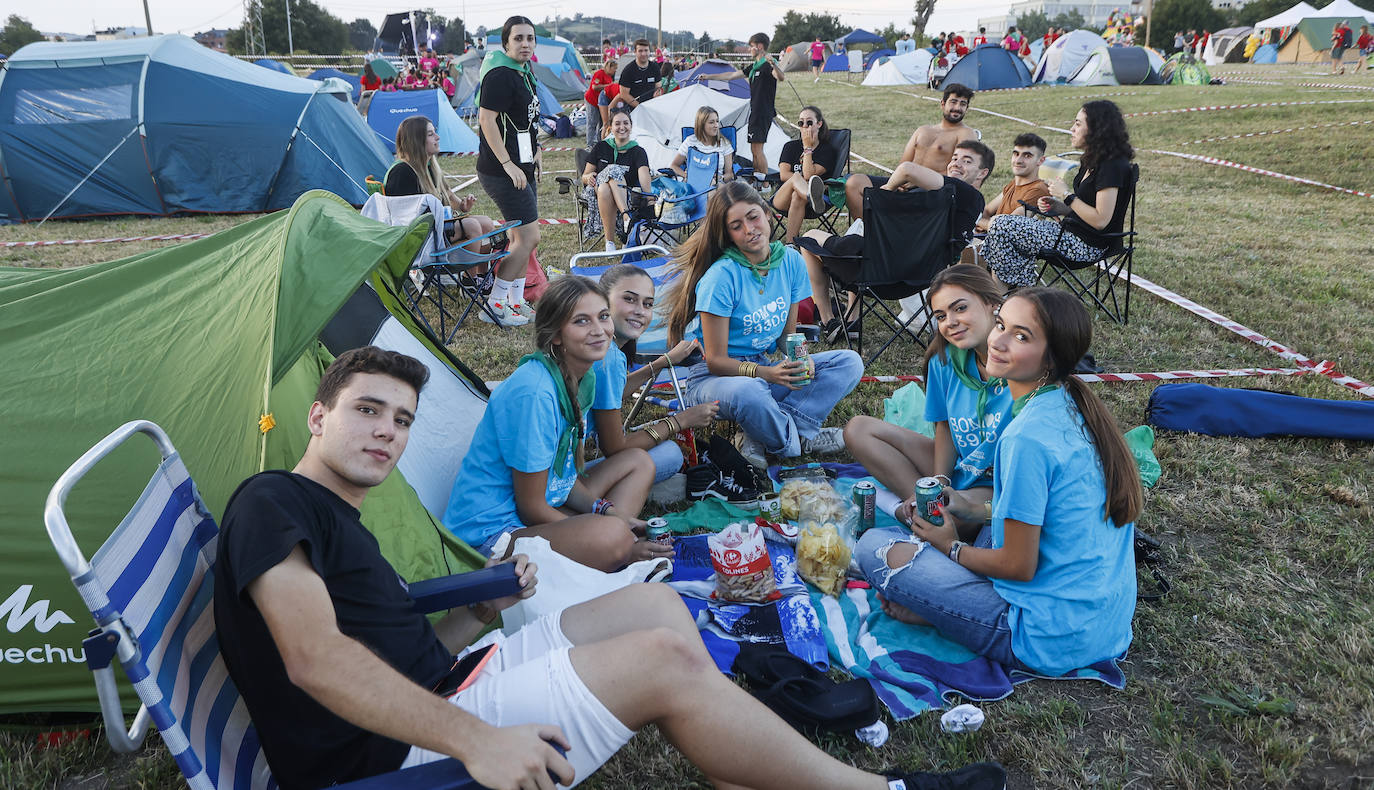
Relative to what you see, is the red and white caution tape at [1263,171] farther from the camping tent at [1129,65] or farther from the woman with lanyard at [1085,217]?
the camping tent at [1129,65]

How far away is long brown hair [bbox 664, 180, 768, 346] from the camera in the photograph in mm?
4113

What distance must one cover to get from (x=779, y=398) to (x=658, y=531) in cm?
104

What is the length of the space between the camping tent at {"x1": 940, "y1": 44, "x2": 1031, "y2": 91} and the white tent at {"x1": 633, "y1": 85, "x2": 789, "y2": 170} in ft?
46.1

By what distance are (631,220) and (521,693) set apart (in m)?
6.52

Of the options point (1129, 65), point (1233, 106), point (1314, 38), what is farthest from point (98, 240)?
point (1314, 38)

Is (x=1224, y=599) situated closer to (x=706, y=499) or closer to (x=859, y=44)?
(x=706, y=499)

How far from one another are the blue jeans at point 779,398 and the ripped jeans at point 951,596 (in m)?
1.14

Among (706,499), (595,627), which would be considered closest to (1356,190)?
(706,499)

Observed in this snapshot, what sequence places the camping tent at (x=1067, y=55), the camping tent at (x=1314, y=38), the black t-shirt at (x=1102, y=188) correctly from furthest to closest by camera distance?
the camping tent at (x=1314, y=38) < the camping tent at (x=1067, y=55) < the black t-shirt at (x=1102, y=188)

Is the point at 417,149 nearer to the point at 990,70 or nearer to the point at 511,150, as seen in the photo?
the point at 511,150

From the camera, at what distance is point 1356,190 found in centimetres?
994

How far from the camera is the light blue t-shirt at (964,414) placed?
307 centimetres

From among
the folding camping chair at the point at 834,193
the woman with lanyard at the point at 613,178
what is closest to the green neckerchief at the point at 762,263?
the folding camping chair at the point at 834,193

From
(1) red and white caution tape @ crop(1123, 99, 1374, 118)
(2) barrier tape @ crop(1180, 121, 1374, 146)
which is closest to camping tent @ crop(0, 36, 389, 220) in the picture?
(2) barrier tape @ crop(1180, 121, 1374, 146)
